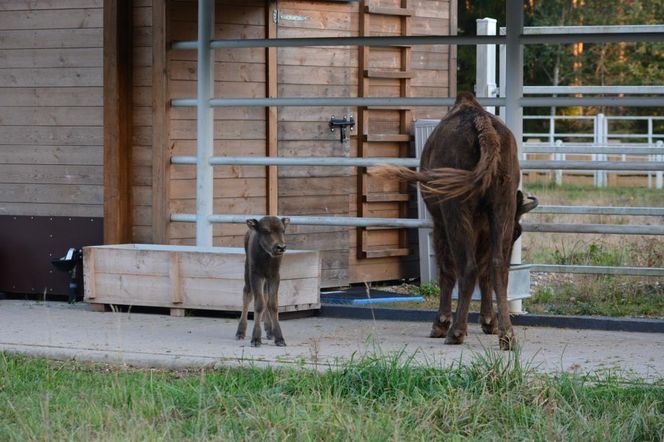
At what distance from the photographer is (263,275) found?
28.0ft

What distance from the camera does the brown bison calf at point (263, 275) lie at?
830 cm

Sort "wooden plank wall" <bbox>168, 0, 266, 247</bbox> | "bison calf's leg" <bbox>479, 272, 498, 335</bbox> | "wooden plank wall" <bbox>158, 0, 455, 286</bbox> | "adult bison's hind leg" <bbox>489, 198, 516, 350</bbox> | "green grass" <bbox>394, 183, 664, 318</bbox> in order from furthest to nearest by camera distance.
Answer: "wooden plank wall" <bbox>158, 0, 455, 286</bbox> → "wooden plank wall" <bbox>168, 0, 266, 247</bbox> → "green grass" <bbox>394, 183, 664, 318</bbox> → "bison calf's leg" <bbox>479, 272, 498, 335</bbox> → "adult bison's hind leg" <bbox>489, 198, 516, 350</bbox>

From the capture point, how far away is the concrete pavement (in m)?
7.77

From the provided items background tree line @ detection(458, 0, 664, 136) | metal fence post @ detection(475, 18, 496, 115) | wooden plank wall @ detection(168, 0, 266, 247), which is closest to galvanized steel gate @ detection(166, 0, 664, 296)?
wooden plank wall @ detection(168, 0, 266, 247)

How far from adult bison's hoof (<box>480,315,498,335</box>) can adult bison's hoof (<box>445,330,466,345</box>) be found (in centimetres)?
49

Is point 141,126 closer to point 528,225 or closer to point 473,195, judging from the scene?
point 528,225

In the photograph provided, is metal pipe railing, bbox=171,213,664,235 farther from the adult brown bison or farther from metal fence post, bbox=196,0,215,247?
the adult brown bison

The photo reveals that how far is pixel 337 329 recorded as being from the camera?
944 centimetres

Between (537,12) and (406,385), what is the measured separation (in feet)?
126

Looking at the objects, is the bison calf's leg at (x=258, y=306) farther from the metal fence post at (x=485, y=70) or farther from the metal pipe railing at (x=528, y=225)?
the metal fence post at (x=485, y=70)

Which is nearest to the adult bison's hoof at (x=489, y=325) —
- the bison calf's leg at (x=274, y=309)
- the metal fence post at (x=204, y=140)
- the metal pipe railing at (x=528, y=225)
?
the metal pipe railing at (x=528, y=225)

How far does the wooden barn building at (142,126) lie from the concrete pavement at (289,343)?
107 cm

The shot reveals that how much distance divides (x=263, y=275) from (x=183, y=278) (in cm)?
153

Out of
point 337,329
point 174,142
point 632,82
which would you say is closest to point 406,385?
point 337,329
